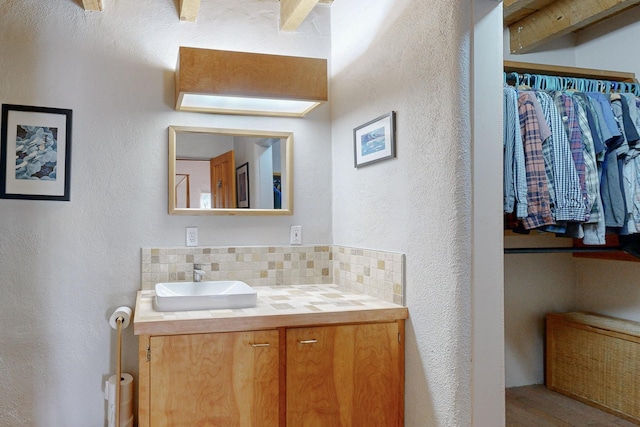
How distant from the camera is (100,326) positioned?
105 inches

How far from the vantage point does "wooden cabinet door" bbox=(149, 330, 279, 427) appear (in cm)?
198

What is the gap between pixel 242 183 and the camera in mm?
2885

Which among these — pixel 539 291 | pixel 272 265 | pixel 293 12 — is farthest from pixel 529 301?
pixel 293 12

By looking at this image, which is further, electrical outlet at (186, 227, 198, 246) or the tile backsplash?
electrical outlet at (186, 227, 198, 246)

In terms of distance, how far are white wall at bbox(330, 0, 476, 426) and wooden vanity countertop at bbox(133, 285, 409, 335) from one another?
19 centimetres

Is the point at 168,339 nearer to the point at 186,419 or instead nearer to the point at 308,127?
the point at 186,419

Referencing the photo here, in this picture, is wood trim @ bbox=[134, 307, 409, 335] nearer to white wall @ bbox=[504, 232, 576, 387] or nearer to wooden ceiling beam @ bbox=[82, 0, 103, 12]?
white wall @ bbox=[504, 232, 576, 387]

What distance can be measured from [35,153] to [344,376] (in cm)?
192

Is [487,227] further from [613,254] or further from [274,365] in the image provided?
[613,254]

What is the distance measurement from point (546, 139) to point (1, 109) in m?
2.70

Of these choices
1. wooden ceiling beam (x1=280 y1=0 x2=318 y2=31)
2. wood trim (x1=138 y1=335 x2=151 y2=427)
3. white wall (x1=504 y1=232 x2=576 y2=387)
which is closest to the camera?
wood trim (x1=138 y1=335 x2=151 y2=427)

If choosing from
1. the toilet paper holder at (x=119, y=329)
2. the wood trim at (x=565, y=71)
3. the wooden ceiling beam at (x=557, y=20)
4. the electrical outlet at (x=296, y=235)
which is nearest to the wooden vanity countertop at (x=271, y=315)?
the toilet paper holder at (x=119, y=329)

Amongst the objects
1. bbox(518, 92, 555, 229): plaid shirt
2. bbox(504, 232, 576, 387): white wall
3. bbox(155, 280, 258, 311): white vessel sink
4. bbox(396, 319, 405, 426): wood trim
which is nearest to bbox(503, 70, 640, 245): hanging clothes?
bbox(518, 92, 555, 229): plaid shirt

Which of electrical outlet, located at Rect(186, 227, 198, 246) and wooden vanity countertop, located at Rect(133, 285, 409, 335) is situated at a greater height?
electrical outlet, located at Rect(186, 227, 198, 246)
